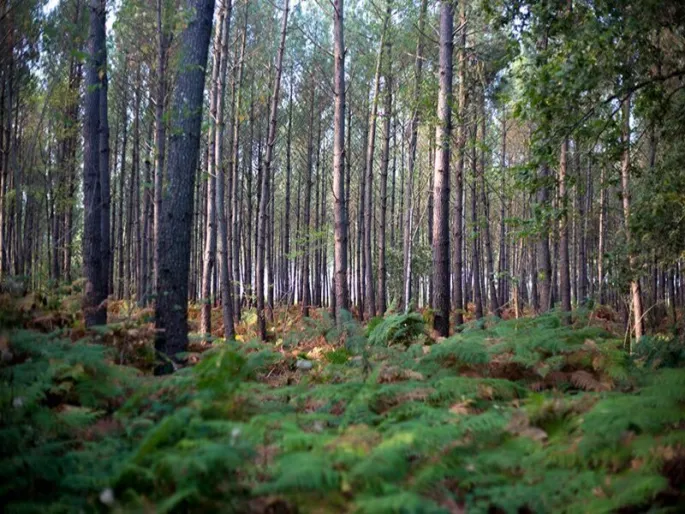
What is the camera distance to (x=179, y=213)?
6359 millimetres

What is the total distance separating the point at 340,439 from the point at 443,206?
6.47m

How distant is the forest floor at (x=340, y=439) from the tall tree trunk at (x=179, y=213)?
1297 millimetres

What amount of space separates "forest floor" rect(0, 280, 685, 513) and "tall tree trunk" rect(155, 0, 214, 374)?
51.1 inches

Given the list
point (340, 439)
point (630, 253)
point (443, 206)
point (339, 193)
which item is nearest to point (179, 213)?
point (340, 439)

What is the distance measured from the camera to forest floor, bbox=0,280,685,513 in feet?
8.20

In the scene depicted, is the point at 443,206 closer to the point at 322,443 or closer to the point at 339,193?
the point at 339,193

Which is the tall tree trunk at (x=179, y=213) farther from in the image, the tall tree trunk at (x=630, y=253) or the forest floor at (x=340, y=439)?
the tall tree trunk at (x=630, y=253)

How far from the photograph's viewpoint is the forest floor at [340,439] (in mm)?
2498

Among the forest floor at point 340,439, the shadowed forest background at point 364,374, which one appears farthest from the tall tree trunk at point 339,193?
the forest floor at point 340,439

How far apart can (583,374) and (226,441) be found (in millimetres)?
3360

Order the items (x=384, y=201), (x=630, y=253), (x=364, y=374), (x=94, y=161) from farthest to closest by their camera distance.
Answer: (x=384, y=201)
(x=630, y=253)
(x=94, y=161)
(x=364, y=374)

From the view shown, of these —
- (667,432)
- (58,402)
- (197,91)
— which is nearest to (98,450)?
(58,402)

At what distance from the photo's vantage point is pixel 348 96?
2241cm

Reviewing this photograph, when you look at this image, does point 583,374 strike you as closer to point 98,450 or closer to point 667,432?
point 667,432
